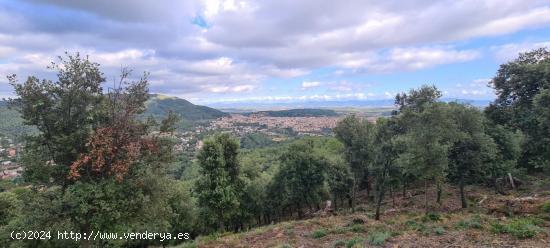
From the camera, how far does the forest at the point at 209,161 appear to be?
53.1ft

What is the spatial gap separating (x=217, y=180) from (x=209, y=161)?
6.85 ft

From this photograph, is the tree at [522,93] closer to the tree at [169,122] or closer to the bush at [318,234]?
the bush at [318,234]

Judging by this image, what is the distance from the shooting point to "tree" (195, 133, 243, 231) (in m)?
35.3

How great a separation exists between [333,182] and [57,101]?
106 ft

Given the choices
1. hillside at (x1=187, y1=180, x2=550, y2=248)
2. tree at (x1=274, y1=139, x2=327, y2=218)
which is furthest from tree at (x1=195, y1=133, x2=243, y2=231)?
hillside at (x1=187, y1=180, x2=550, y2=248)

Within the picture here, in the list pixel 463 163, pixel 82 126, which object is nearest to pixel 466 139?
pixel 463 163

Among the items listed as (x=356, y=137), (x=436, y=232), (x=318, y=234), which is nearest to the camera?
(x=436, y=232)

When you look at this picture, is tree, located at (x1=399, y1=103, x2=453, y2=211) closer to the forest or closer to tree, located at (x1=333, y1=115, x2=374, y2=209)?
the forest

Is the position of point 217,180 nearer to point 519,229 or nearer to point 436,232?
point 436,232

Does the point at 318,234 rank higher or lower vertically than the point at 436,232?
lower

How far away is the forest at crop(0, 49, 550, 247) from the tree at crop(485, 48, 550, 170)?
14cm

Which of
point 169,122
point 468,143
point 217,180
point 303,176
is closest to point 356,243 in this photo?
point 169,122

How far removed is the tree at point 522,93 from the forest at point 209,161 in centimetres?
14

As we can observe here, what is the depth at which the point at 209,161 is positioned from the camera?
→ 1406 inches
